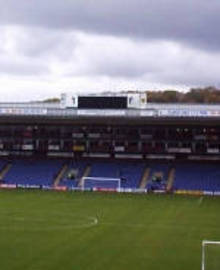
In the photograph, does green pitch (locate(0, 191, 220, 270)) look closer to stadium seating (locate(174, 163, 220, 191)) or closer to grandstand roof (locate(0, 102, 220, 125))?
stadium seating (locate(174, 163, 220, 191))

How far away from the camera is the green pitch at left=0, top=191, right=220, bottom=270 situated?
2761 centimetres

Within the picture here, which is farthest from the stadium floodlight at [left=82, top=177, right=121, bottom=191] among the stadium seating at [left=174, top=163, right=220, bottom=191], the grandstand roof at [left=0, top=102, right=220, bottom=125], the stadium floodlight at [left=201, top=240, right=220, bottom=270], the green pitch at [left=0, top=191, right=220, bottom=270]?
the stadium floodlight at [left=201, top=240, right=220, bottom=270]

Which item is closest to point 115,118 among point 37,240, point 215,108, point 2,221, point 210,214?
point 215,108

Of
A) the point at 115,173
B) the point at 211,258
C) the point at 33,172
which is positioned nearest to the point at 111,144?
the point at 115,173

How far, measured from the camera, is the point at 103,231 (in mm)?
36594

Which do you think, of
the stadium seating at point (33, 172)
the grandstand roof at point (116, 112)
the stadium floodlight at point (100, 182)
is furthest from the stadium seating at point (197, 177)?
the stadium seating at point (33, 172)

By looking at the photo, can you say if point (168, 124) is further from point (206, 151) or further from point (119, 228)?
point (119, 228)

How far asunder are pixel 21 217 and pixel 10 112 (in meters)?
27.2

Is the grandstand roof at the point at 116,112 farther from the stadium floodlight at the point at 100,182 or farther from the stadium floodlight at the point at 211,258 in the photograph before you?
the stadium floodlight at the point at 211,258

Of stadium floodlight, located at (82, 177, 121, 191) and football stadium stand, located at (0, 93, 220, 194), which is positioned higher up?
football stadium stand, located at (0, 93, 220, 194)

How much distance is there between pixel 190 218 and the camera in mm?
43500

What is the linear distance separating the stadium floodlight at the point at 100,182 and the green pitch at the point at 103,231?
346 inches

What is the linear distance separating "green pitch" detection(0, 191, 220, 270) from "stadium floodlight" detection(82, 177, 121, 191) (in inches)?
346

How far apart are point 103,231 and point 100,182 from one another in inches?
1225
